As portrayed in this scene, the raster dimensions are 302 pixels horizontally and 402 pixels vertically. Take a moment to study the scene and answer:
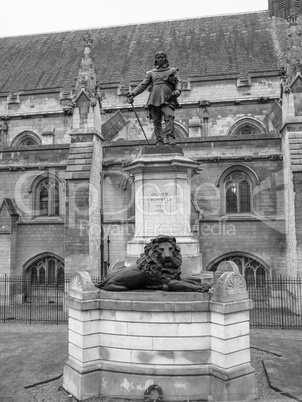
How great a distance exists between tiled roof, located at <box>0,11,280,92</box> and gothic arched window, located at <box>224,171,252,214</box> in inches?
337

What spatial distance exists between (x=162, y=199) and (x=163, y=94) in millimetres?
2300

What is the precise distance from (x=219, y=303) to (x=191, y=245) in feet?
5.96

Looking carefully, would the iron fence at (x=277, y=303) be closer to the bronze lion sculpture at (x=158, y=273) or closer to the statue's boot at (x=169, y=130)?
the bronze lion sculpture at (x=158, y=273)

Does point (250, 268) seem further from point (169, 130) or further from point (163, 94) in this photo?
point (163, 94)

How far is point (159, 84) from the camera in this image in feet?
27.1

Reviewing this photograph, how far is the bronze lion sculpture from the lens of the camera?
6.57m

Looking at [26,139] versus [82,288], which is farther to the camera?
[26,139]

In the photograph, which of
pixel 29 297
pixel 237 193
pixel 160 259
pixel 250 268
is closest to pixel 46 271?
pixel 29 297

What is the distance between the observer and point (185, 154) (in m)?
17.0

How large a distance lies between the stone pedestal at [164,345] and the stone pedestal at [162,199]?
5.16 ft

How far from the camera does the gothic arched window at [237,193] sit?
55.0 ft

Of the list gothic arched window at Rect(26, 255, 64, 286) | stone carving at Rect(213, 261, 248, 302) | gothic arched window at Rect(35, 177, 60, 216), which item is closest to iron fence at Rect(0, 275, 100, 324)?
gothic arched window at Rect(26, 255, 64, 286)

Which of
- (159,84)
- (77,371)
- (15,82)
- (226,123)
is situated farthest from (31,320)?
(15,82)

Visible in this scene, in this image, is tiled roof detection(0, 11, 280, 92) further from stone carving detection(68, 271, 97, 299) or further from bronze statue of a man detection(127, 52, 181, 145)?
stone carving detection(68, 271, 97, 299)
